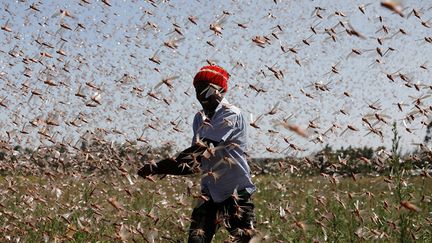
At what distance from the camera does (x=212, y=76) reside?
462 centimetres

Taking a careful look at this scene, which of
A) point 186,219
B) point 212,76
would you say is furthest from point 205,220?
point 212,76

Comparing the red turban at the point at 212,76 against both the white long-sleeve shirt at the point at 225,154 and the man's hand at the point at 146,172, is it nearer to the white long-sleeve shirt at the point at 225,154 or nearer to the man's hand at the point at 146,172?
the white long-sleeve shirt at the point at 225,154

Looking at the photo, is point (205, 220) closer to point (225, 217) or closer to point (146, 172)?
point (225, 217)

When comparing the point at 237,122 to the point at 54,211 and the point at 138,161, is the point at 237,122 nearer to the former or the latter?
the point at 138,161

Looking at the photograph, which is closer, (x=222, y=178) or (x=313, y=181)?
(x=222, y=178)

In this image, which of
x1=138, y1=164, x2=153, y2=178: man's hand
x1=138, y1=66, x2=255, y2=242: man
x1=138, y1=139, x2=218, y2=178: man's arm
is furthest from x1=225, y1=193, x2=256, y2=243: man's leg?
x1=138, y1=164, x2=153, y2=178: man's hand

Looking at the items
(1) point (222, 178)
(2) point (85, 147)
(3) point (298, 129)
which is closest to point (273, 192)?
(2) point (85, 147)

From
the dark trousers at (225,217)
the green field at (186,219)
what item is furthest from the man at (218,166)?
the green field at (186,219)

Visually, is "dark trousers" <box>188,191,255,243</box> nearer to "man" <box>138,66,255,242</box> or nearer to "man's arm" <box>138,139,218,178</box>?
"man" <box>138,66,255,242</box>

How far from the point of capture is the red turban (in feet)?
15.2

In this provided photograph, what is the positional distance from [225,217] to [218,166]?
392 mm

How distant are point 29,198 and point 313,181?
30.7 feet

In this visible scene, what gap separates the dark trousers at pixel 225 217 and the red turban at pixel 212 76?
0.87 meters

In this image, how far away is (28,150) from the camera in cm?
1001
